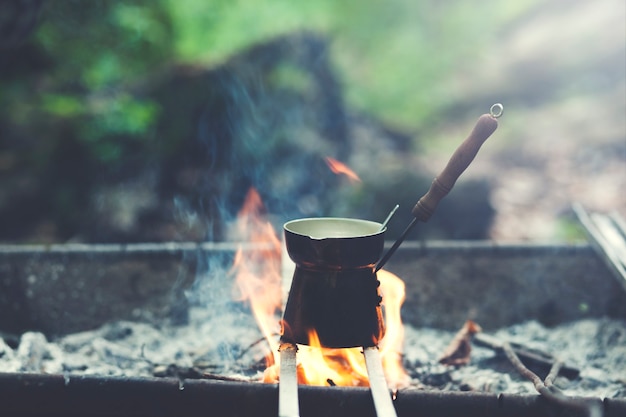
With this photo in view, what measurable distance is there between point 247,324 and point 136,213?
2698 mm

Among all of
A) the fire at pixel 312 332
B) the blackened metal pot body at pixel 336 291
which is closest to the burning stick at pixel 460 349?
the fire at pixel 312 332

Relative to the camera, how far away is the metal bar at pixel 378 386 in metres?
1.85

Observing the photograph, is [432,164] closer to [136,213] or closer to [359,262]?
[136,213]

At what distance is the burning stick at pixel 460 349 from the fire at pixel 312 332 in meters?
0.26

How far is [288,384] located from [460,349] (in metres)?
1.51

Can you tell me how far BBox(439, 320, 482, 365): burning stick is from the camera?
3096mm

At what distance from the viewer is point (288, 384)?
6.45ft

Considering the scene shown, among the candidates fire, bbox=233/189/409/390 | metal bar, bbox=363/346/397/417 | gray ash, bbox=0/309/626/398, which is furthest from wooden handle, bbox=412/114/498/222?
gray ash, bbox=0/309/626/398

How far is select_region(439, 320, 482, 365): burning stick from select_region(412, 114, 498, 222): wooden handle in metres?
1.12

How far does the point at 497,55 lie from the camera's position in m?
12.4

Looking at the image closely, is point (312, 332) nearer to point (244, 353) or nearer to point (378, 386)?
point (378, 386)

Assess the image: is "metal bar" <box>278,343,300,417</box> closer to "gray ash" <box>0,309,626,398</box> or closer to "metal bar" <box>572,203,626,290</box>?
"gray ash" <box>0,309,626,398</box>

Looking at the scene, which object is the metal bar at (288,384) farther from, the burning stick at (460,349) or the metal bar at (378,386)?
the burning stick at (460,349)

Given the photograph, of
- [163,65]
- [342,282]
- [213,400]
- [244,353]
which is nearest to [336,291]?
[342,282]
